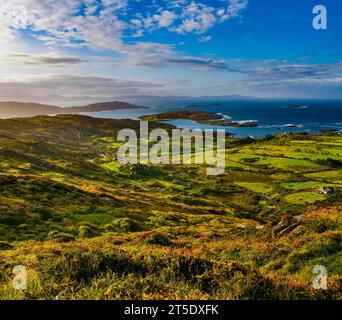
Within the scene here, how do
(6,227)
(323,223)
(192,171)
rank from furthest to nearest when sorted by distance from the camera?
1. (192,171)
2. (6,227)
3. (323,223)

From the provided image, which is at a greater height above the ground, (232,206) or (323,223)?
(323,223)

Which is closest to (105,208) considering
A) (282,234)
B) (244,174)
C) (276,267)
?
(282,234)

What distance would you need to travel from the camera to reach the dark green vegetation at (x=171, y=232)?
9.69 m

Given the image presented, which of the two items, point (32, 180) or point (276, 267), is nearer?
point (276, 267)

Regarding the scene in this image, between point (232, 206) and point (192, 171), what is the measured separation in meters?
56.4

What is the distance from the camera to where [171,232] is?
44.8 m

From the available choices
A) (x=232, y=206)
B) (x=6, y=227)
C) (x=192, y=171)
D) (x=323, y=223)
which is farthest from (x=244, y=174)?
(x=323, y=223)

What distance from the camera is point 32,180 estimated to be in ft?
220

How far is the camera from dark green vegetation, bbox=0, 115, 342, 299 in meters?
9.69
